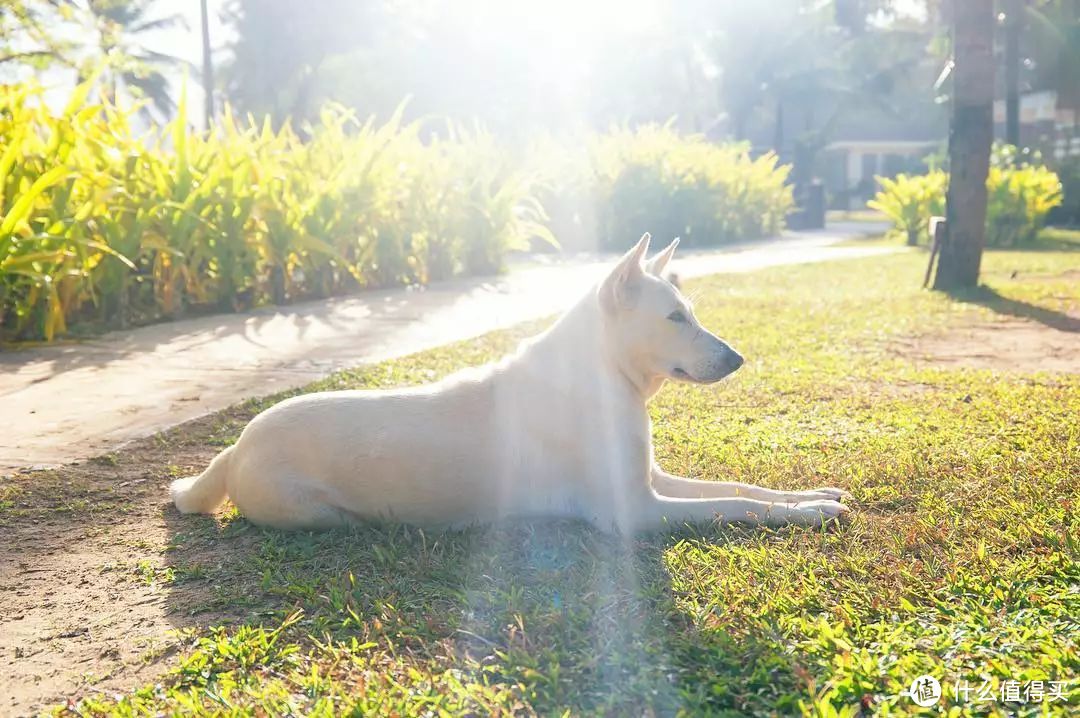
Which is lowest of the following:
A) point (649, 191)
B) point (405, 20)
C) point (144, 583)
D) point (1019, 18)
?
point (144, 583)

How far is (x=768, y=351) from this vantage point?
25.5 ft

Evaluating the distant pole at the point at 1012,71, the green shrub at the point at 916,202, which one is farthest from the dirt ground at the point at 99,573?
the distant pole at the point at 1012,71

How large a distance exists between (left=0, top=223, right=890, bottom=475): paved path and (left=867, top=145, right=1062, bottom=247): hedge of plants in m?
11.1

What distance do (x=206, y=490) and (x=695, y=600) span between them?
2.06 meters

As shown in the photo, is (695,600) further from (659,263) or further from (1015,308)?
Answer: (1015,308)

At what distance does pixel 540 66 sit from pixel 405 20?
9341 mm

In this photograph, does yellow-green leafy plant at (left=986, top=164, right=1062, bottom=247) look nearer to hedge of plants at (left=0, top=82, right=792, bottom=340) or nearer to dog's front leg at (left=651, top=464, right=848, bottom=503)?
hedge of plants at (left=0, top=82, right=792, bottom=340)

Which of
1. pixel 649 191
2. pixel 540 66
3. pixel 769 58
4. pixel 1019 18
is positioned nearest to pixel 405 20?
pixel 540 66

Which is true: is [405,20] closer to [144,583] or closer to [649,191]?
[649,191]

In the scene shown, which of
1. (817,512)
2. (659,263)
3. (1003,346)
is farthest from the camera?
(1003,346)

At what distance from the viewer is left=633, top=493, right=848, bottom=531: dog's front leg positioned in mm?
3809

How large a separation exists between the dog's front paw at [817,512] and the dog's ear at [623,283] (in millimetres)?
1024

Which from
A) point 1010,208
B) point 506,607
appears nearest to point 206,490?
point 506,607

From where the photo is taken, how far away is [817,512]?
12.5 ft
